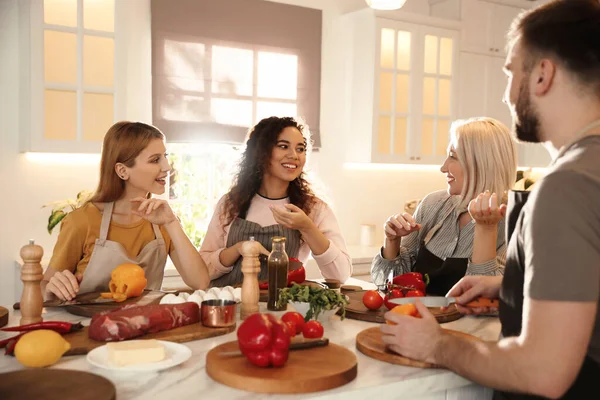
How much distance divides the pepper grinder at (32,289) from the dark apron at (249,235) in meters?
1.24

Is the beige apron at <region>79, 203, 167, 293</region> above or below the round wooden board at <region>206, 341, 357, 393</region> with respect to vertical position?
above

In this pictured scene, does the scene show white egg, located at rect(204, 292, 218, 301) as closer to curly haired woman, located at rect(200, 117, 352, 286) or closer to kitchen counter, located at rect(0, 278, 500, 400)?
kitchen counter, located at rect(0, 278, 500, 400)

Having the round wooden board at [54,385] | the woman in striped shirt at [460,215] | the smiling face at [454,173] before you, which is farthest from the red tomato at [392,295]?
the round wooden board at [54,385]

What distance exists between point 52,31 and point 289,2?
182cm

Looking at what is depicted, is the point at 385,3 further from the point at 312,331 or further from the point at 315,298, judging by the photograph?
the point at 312,331

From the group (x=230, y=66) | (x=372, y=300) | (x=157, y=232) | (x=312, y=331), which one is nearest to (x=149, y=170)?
(x=157, y=232)

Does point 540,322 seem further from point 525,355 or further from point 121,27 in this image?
point 121,27

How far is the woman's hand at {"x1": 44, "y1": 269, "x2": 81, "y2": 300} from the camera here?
7.27ft

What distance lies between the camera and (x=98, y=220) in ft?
8.79

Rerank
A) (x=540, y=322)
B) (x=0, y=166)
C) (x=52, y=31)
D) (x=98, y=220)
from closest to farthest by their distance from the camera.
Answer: (x=540, y=322) < (x=98, y=220) < (x=52, y=31) < (x=0, y=166)

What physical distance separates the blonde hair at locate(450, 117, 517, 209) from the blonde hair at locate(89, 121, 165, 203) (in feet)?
4.48

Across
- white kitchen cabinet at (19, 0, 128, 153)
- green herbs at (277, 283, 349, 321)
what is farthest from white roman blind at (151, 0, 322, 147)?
green herbs at (277, 283, 349, 321)

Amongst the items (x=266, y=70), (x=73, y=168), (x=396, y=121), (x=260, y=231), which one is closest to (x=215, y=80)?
(x=266, y=70)

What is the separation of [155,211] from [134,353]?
1.08m
